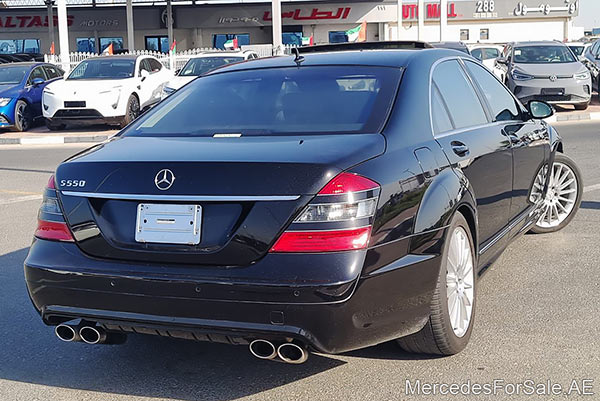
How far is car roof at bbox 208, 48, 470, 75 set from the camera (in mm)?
4219

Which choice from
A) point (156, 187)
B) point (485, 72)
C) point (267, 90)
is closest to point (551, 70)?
→ point (485, 72)

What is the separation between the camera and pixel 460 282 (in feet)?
12.9

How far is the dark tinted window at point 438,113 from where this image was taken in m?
3.99

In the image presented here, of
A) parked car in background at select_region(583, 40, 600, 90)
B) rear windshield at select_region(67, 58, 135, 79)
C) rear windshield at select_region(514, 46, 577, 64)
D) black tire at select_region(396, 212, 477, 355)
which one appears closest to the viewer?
black tire at select_region(396, 212, 477, 355)

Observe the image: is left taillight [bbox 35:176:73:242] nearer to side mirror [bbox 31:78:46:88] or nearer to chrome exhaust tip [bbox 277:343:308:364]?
chrome exhaust tip [bbox 277:343:308:364]

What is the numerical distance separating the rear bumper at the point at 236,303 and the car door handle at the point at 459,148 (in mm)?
755

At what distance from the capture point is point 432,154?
3.75 m

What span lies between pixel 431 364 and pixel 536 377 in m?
0.48

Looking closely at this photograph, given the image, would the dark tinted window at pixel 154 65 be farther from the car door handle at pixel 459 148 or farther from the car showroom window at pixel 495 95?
the car door handle at pixel 459 148

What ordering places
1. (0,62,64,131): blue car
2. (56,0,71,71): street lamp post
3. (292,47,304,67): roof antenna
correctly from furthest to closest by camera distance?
(56,0,71,71): street lamp post
(0,62,64,131): blue car
(292,47,304,67): roof antenna

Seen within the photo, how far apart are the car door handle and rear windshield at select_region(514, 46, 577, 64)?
14.9m

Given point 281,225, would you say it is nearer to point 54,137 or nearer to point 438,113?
point 438,113

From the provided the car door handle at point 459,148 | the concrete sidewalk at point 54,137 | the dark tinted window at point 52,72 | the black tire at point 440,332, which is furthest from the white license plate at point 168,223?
the dark tinted window at point 52,72

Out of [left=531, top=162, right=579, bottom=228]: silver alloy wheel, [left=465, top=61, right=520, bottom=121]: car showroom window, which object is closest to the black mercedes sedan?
[left=465, top=61, right=520, bottom=121]: car showroom window
